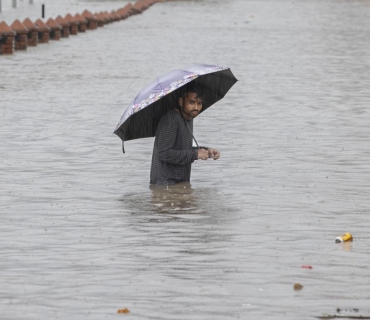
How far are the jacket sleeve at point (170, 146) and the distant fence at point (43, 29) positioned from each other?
18624 millimetres

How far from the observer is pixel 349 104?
57.9ft

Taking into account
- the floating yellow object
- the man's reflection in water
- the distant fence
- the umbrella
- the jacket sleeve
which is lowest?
the distant fence

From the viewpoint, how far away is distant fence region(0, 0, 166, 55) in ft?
95.3

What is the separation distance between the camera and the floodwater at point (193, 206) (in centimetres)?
684

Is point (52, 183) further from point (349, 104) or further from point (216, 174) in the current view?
point (349, 104)

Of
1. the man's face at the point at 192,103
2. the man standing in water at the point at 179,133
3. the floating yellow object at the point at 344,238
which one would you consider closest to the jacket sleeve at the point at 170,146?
the man standing in water at the point at 179,133

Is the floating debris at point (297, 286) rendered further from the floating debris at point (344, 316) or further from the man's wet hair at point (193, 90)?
the man's wet hair at point (193, 90)

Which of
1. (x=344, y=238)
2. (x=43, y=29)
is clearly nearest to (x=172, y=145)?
(x=344, y=238)

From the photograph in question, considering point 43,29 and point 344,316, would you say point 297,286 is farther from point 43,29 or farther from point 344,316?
point 43,29

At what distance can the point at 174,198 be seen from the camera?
1026 cm

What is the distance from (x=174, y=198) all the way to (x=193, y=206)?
1.29 ft

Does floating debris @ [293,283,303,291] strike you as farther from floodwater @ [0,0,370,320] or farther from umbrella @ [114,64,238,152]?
umbrella @ [114,64,238,152]

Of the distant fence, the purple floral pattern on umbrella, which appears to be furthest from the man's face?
the distant fence

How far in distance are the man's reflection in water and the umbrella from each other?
0.53m
